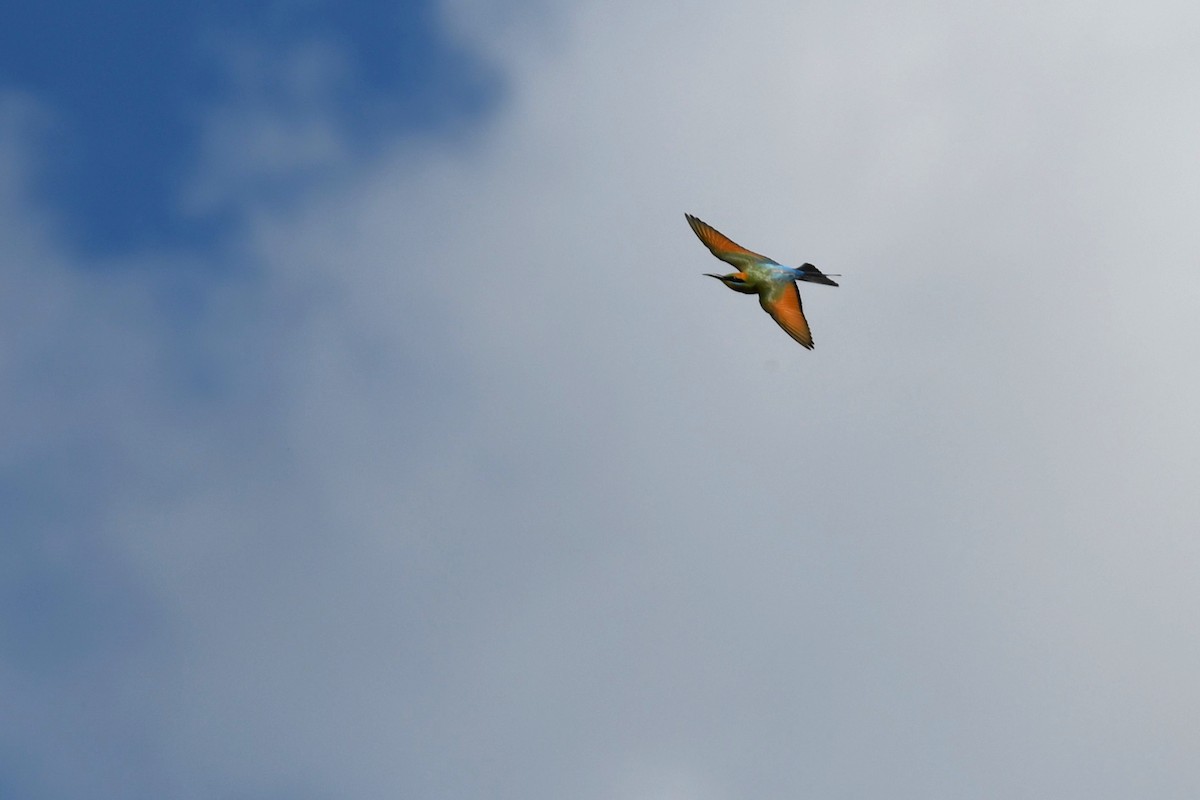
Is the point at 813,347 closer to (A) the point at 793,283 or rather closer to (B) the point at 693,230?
(A) the point at 793,283

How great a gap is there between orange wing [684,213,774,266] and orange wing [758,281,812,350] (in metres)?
2.38

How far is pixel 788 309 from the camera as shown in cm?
5566

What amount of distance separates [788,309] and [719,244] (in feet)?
17.8

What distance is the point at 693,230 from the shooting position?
199 feet

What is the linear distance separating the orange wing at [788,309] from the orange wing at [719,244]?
2.38 meters

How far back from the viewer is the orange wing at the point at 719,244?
5812 centimetres

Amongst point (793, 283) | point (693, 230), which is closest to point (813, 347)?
point (793, 283)

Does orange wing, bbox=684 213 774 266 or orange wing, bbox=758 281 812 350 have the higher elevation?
orange wing, bbox=684 213 774 266

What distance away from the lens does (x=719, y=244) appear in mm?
59812

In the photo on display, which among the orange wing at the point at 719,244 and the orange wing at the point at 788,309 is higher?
the orange wing at the point at 719,244

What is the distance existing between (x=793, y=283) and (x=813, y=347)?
12.4 feet

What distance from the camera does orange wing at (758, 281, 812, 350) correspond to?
54.9 metres

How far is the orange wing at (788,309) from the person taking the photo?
5491 cm

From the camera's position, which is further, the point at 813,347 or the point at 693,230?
the point at 693,230
